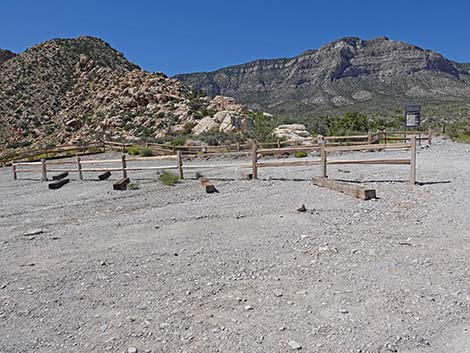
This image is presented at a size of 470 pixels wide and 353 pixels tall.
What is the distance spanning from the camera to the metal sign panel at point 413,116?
28.8 meters

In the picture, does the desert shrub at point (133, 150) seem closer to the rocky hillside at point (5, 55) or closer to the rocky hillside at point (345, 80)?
the rocky hillside at point (345, 80)

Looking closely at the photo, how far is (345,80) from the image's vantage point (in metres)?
99.1

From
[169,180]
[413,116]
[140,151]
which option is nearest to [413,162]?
[169,180]

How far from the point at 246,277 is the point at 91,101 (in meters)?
51.2

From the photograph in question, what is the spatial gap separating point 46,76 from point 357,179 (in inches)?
2297

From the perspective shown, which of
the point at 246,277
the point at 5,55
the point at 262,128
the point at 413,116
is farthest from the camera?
the point at 5,55

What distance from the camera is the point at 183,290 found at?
4.59 metres

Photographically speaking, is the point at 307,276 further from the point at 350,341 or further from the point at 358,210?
the point at 358,210

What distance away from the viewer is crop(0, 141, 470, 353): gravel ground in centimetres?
357

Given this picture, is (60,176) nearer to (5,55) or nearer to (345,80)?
(5,55)

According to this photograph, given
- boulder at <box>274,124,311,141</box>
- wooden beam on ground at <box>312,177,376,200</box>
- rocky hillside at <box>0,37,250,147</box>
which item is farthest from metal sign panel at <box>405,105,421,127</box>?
wooden beam on ground at <box>312,177,376,200</box>

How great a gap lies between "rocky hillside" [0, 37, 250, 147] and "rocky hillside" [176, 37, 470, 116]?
27.9m

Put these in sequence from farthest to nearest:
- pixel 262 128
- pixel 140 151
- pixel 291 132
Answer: pixel 262 128 < pixel 291 132 < pixel 140 151

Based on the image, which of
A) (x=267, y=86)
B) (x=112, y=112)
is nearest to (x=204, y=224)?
(x=112, y=112)
